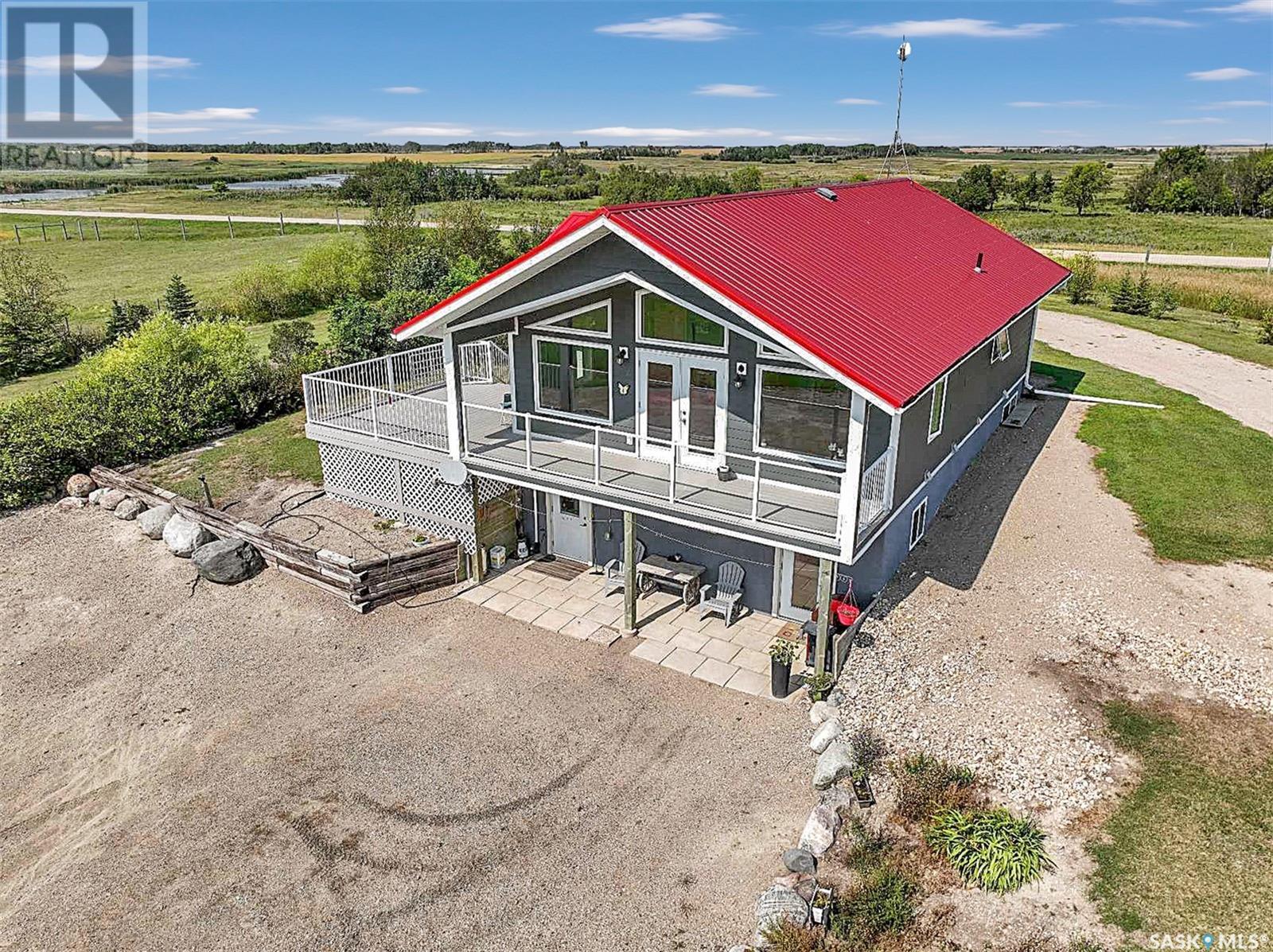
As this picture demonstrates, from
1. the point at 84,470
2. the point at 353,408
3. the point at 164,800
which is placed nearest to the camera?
the point at 164,800

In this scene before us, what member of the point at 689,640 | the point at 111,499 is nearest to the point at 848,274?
the point at 689,640

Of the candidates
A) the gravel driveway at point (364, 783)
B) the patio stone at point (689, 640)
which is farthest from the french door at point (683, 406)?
the gravel driveway at point (364, 783)

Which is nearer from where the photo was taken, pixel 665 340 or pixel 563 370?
pixel 665 340

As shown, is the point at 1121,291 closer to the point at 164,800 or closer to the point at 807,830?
the point at 807,830

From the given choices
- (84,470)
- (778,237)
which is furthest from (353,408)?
(778,237)

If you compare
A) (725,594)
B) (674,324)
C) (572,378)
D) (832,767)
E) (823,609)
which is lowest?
(832,767)

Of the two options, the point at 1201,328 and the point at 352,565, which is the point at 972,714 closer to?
the point at 352,565
